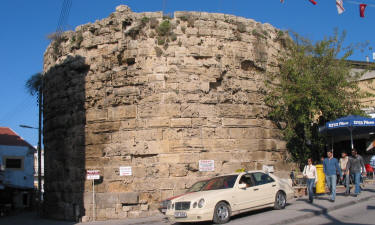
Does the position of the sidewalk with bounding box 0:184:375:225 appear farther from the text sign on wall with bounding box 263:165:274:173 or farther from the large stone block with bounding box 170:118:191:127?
the large stone block with bounding box 170:118:191:127

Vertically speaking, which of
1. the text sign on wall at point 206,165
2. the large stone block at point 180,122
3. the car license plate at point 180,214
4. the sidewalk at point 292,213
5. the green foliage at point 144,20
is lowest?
the sidewalk at point 292,213

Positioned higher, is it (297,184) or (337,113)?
(337,113)

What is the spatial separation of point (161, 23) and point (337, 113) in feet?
27.1

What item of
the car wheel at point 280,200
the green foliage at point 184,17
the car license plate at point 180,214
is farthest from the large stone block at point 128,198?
the green foliage at point 184,17

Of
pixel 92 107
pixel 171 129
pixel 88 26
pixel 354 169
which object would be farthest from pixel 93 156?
pixel 354 169

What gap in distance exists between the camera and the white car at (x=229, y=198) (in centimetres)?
955

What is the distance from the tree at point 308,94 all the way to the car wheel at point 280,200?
177 inches

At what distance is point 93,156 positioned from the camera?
14211 millimetres

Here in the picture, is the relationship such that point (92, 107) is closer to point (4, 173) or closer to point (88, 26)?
point (88, 26)

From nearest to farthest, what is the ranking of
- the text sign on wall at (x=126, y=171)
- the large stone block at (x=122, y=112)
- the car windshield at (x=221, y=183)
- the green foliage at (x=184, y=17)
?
the car windshield at (x=221, y=183)
the text sign on wall at (x=126, y=171)
the large stone block at (x=122, y=112)
the green foliage at (x=184, y=17)

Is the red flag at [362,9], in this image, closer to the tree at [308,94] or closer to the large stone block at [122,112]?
the tree at [308,94]

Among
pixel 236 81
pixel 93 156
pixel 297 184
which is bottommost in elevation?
pixel 297 184

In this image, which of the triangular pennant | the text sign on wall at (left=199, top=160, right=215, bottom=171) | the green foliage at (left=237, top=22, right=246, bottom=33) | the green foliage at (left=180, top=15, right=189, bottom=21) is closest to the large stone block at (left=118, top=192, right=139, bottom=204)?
the text sign on wall at (left=199, top=160, right=215, bottom=171)

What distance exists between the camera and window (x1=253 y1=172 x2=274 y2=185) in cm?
1094
